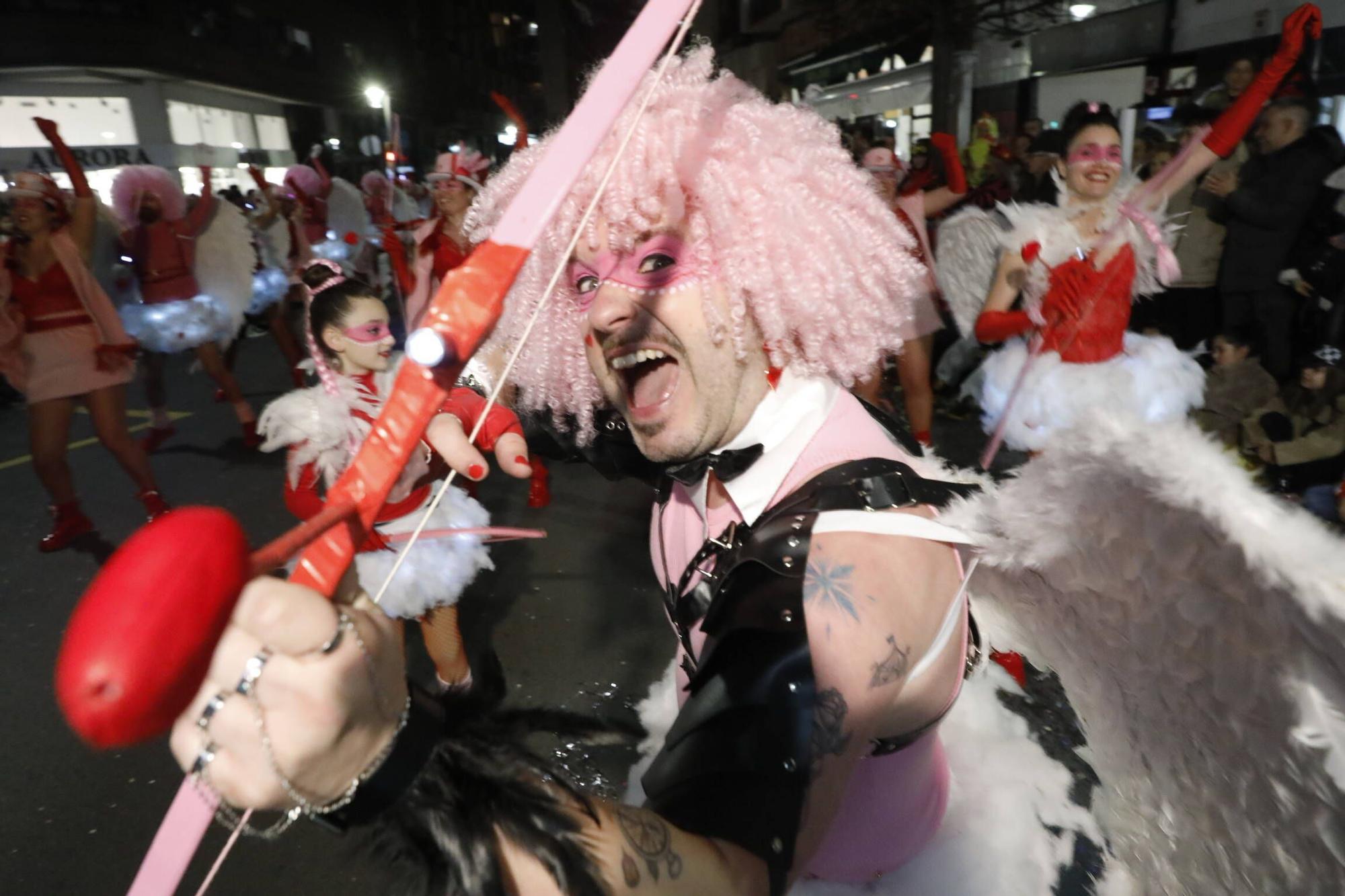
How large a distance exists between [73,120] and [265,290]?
58.8 feet

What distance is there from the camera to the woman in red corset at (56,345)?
4.24 metres

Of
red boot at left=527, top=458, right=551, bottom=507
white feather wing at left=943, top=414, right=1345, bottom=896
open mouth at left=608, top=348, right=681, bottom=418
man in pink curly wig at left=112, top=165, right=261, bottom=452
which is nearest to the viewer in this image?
white feather wing at left=943, top=414, right=1345, bottom=896

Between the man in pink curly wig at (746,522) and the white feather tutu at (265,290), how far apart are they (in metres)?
6.69

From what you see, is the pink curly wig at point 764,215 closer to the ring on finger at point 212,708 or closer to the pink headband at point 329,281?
the ring on finger at point 212,708

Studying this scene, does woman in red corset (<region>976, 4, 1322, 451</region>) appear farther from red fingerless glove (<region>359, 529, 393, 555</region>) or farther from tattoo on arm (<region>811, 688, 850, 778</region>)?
tattoo on arm (<region>811, 688, 850, 778</region>)

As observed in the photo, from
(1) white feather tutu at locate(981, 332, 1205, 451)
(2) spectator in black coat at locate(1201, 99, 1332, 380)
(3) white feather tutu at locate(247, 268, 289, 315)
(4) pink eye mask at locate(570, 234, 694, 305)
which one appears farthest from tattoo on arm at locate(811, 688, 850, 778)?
(3) white feather tutu at locate(247, 268, 289, 315)

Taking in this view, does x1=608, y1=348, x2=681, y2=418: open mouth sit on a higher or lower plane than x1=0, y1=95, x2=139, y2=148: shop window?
lower

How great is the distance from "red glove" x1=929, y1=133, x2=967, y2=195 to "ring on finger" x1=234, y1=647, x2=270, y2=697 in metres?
5.41

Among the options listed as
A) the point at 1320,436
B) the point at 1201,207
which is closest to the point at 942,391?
the point at 1201,207

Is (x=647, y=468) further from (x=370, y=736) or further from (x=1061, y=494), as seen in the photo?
(x=370, y=736)

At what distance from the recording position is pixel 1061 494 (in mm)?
888

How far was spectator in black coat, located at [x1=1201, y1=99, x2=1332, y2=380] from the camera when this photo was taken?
4398 millimetres

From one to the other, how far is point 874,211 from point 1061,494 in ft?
2.60

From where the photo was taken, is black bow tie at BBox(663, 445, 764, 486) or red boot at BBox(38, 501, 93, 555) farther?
red boot at BBox(38, 501, 93, 555)
